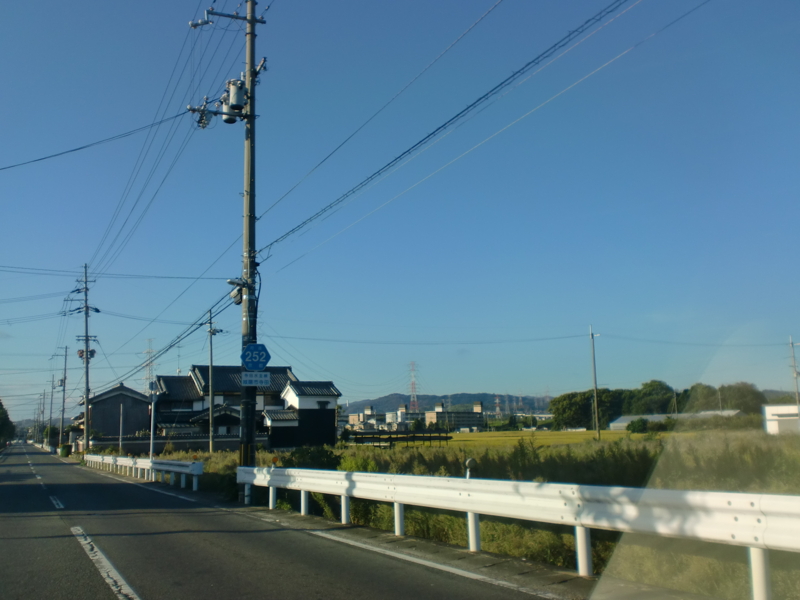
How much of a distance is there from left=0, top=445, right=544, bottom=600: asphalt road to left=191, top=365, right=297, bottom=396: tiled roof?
1982 inches

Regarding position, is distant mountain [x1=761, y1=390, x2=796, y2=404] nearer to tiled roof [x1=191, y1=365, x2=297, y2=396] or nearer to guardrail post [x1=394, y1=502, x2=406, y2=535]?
guardrail post [x1=394, y1=502, x2=406, y2=535]

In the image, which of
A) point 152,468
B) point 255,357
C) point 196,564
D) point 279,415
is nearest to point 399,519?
point 196,564

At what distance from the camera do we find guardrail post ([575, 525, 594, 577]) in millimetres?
6301

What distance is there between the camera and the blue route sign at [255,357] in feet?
50.5

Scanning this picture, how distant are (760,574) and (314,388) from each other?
184 feet

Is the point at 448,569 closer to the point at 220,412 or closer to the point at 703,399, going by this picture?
the point at 703,399

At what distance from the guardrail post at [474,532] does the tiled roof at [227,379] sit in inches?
2166

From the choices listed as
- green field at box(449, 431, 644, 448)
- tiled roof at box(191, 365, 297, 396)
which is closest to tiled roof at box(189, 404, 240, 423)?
tiled roof at box(191, 365, 297, 396)

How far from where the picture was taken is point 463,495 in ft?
25.0

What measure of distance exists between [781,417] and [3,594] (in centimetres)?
1025

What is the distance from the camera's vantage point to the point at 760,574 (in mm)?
4668

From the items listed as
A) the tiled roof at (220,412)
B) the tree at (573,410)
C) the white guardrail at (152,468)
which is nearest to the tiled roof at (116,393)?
the tiled roof at (220,412)

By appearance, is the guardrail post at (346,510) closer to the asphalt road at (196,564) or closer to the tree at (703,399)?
the asphalt road at (196,564)

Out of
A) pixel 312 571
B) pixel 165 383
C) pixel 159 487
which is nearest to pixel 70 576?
pixel 312 571
